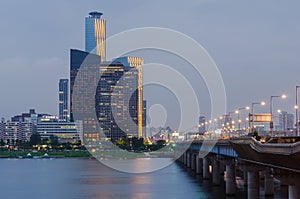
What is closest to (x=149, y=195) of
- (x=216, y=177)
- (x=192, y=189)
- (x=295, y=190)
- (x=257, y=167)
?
(x=192, y=189)

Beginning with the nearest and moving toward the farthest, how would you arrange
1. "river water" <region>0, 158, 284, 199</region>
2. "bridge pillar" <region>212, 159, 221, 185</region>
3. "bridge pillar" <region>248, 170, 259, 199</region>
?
"bridge pillar" <region>248, 170, 259, 199</region>
"river water" <region>0, 158, 284, 199</region>
"bridge pillar" <region>212, 159, 221, 185</region>

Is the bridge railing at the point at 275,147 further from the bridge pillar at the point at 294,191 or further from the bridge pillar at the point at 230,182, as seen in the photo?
the bridge pillar at the point at 230,182

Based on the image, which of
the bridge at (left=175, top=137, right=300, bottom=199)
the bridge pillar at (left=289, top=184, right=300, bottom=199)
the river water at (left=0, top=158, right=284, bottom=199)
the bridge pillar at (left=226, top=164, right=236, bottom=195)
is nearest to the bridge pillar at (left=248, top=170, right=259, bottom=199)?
the bridge at (left=175, top=137, right=300, bottom=199)

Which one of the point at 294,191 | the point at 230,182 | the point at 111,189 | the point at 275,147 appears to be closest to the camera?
the point at 275,147

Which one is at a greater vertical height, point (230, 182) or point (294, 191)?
point (294, 191)

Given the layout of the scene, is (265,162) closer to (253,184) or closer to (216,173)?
(253,184)

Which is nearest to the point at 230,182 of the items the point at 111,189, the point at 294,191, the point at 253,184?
the point at 253,184

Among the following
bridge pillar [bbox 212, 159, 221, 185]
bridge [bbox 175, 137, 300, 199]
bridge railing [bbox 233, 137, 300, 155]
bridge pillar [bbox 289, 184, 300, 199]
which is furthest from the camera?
bridge pillar [bbox 212, 159, 221, 185]

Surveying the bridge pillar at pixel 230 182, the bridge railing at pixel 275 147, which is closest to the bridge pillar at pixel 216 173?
the bridge pillar at pixel 230 182

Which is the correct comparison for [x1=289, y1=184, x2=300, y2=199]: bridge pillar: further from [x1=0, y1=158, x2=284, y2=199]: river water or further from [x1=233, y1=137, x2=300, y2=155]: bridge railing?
[x1=0, y1=158, x2=284, y2=199]: river water

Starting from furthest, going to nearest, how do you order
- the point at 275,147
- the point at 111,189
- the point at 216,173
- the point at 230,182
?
the point at 216,173, the point at 111,189, the point at 230,182, the point at 275,147

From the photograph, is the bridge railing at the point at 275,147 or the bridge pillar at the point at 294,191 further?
the bridge pillar at the point at 294,191

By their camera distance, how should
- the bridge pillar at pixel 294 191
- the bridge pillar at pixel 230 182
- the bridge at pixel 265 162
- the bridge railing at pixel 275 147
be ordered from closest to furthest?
the bridge railing at pixel 275 147 < the bridge at pixel 265 162 < the bridge pillar at pixel 294 191 < the bridge pillar at pixel 230 182

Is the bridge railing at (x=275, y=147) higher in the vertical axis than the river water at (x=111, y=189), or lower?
higher
